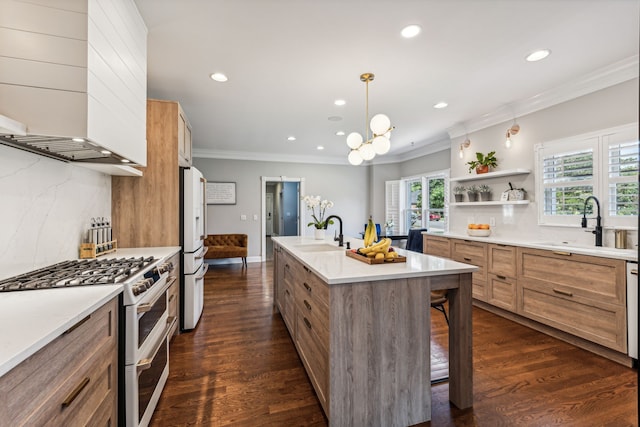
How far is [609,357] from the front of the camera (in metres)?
2.38

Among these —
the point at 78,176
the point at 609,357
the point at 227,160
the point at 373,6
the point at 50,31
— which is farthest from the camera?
the point at 227,160

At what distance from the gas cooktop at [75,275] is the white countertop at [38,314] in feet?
0.15

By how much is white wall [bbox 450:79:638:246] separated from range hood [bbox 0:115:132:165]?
4194mm

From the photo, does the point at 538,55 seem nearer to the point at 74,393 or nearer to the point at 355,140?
the point at 355,140

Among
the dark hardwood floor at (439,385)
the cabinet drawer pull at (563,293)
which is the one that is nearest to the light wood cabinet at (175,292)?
the dark hardwood floor at (439,385)

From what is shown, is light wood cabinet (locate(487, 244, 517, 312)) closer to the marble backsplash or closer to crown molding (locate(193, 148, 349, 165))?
the marble backsplash

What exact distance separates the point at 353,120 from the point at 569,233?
2.97 m

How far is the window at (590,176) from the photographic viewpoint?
8.59 feet

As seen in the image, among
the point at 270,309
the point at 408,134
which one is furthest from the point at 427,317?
the point at 408,134

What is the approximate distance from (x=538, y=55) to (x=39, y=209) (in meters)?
3.87

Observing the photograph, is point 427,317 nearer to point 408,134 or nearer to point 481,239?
point 481,239

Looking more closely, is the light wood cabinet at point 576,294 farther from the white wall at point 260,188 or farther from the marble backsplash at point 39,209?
the white wall at point 260,188

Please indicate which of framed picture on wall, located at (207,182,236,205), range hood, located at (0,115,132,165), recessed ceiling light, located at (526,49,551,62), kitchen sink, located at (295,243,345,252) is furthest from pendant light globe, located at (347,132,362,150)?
framed picture on wall, located at (207,182,236,205)

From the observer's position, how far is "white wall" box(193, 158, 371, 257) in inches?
255
